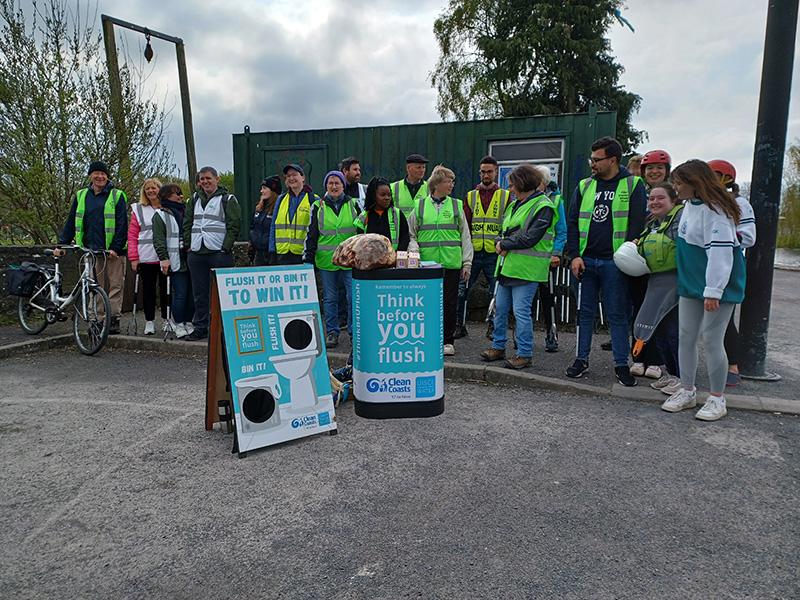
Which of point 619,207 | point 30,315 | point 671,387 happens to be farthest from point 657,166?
point 30,315

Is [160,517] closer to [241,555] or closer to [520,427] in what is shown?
[241,555]

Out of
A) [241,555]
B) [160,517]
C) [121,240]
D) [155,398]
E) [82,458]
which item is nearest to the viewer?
[241,555]

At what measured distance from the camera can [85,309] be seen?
6879 mm

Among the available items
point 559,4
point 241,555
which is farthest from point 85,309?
point 559,4

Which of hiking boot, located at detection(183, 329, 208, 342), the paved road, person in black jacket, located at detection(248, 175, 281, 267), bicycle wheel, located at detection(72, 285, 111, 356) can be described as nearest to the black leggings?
bicycle wheel, located at detection(72, 285, 111, 356)

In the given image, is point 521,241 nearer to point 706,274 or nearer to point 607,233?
point 607,233

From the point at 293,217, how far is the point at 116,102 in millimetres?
4810

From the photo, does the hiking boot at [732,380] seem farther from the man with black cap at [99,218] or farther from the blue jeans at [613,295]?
the man with black cap at [99,218]

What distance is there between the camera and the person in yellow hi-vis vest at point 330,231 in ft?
21.6

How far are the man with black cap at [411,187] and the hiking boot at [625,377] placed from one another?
9.31ft

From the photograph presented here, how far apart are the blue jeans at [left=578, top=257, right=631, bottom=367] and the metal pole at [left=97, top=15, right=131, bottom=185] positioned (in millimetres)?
7967

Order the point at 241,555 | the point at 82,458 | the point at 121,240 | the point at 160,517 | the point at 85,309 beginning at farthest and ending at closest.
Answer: the point at 121,240 < the point at 85,309 < the point at 82,458 < the point at 160,517 < the point at 241,555

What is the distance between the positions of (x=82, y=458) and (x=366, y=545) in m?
2.14

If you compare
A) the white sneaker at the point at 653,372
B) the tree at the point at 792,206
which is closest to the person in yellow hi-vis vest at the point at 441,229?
the white sneaker at the point at 653,372
